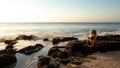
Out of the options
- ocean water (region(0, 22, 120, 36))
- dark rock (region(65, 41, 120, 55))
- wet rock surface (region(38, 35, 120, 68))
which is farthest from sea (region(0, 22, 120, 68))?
dark rock (region(65, 41, 120, 55))

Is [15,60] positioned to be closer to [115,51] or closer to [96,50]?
[96,50]

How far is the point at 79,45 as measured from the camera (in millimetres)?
17109

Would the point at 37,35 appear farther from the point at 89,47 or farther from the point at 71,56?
the point at 71,56

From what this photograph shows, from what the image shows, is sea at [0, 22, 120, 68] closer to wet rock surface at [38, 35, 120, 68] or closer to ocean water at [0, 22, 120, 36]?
ocean water at [0, 22, 120, 36]

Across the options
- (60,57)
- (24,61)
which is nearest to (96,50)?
(60,57)

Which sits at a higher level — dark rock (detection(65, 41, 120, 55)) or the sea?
dark rock (detection(65, 41, 120, 55))

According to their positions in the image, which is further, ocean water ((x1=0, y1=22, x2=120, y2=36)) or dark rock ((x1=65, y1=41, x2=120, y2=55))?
ocean water ((x1=0, y1=22, x2=120, y2=36))

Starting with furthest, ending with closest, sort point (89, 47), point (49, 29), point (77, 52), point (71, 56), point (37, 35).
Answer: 1. point (49, 29)
2. point (37, 35)
3. point (89, 47)
4. point (77, 52)
5. point (71, 56)

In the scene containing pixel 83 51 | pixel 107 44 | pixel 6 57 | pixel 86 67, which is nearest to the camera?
pixel 86 67

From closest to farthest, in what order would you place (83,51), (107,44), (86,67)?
(86,67) < (83,51) < (107,44)

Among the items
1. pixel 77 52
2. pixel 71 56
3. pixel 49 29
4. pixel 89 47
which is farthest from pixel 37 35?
pixel 49 29

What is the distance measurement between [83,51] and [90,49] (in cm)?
99

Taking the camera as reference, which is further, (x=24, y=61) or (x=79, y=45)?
(x=79, y=45)

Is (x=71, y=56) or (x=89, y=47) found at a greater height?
(x=89, y=47)
